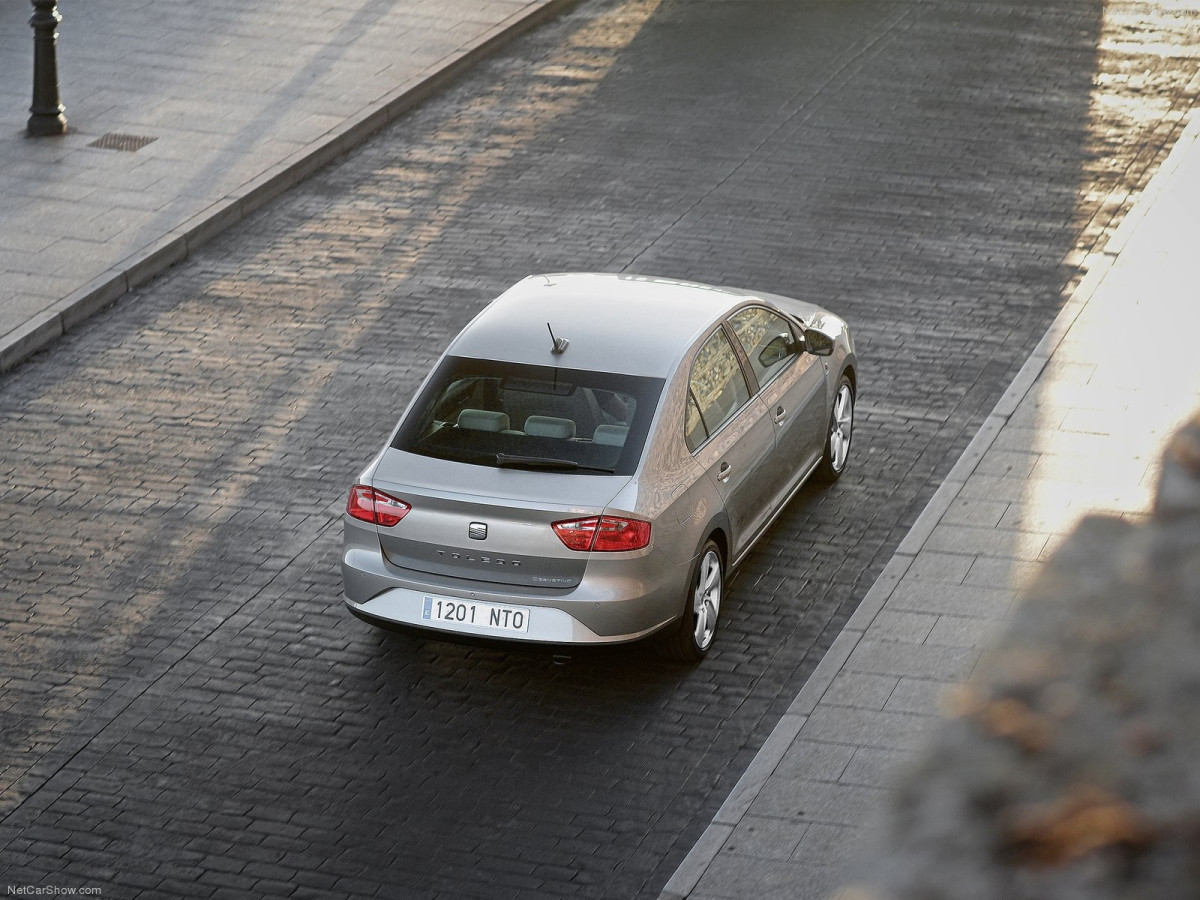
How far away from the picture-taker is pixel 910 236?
15383mm

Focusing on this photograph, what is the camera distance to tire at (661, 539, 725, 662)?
860 cm

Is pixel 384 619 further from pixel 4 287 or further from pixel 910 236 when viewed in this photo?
pixel 910 236

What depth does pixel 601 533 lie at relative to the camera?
26.6 feet

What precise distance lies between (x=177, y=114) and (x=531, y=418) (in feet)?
36.7

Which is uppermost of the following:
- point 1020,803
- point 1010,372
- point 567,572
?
point 1020,803

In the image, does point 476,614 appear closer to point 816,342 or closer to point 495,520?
point 495,520

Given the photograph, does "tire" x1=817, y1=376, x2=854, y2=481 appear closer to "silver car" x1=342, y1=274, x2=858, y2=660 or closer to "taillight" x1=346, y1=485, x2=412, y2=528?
"silver car" x1=342, y1=274, x2=858, y2=660

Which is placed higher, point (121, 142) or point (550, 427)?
point (550, 427)

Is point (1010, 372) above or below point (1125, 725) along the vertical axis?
below

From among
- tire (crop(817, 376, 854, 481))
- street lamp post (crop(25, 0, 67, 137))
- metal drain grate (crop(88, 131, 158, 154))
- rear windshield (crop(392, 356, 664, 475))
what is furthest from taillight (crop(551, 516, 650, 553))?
street lamp post (crop(25, 0, 67, 137))

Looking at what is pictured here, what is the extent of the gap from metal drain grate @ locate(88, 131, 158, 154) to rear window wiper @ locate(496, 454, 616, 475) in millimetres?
10455

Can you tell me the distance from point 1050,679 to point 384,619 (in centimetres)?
699

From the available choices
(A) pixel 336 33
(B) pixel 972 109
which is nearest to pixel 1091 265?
(B) pixel 972 109

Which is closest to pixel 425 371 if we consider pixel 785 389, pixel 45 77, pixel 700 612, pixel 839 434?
pixel 839 434
